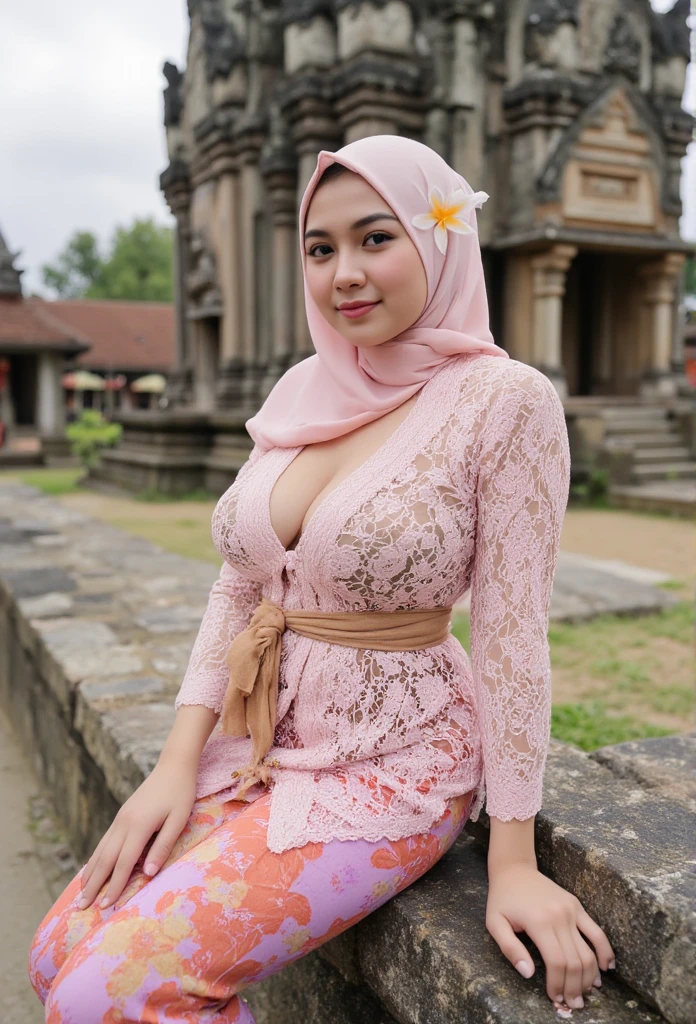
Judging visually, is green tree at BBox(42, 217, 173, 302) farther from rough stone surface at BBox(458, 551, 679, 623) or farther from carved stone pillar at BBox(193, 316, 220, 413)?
rough stone surface at BBox(458, 551, 679, 623)

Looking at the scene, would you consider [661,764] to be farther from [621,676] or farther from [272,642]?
[621,676]

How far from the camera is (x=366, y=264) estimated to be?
1374mm

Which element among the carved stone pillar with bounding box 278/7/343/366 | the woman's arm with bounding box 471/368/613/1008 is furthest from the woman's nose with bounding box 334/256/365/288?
the carved stone pillar with bounding box 278/7/343/366

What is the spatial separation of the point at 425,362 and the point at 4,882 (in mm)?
2172

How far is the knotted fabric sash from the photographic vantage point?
1.40 m

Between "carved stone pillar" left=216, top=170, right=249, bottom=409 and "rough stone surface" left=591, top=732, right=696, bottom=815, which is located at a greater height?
"carved stone pillar" left=216, top=170, right=249, bottom=409

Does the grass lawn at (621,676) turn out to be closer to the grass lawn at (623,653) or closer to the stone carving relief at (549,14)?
the grass lawn at (623,653)

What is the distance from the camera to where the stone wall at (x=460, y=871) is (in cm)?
111

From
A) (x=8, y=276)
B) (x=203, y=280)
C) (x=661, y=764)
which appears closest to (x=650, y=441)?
(x=203, y=280)

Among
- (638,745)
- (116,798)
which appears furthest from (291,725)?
(116,798)

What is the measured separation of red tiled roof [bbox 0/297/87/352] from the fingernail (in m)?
20.0

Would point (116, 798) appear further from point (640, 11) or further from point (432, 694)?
point (640, 11)

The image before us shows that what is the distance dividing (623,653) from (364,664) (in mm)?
2935

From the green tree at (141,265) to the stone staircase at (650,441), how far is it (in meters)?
29.0
